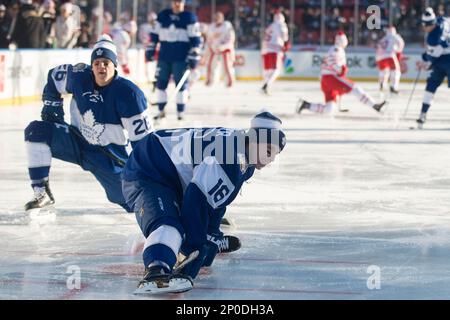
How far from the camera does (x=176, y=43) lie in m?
12.9

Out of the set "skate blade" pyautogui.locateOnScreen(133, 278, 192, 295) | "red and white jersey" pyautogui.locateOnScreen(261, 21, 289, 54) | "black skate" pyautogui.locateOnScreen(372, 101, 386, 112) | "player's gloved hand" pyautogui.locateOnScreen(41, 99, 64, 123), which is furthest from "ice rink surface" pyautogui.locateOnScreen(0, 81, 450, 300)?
"red and white jersey" pyautogui.locateOnScreen(261, 21, 289, 54)

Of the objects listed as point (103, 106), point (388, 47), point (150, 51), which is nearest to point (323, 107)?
point (150, 51)

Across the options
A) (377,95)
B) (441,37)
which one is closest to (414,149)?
(441,37)

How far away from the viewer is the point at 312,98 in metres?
18.3

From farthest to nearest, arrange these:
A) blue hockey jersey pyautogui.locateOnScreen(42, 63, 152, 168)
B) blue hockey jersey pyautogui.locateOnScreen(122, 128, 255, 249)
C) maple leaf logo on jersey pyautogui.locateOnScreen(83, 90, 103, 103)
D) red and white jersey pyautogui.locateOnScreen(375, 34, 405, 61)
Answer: red and white jersey pyautogui.locateOnScreen(375, 34, 405, 61) < maple leaf logo on jersey pyautogui.locateOnScreen(83, 90, 103, 103) < blue hockey jersey pyautogui.locateOnScreen(42, 63, 152, 168) < blue hockey jersey pyautogui.locateOnScreen(122, 128, 255, 249)

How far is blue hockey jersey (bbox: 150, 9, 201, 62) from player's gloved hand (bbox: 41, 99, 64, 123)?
20.7ft

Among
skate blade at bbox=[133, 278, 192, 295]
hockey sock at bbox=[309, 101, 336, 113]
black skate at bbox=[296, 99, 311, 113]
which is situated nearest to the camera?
skate blade at bbox=[133, 278, 192, 295]

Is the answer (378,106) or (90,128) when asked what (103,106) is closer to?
(90,128)

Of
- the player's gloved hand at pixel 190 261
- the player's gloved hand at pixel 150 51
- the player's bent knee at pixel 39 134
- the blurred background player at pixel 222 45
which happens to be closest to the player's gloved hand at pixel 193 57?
the player's gloved hand at pixel 150 51

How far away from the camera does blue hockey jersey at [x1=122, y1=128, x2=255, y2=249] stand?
178 inches

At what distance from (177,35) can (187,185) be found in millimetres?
8265

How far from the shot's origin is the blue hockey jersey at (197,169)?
14.9ft

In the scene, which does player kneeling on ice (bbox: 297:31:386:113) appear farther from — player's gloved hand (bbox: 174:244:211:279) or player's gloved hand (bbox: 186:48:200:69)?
player's gloved hand (bbox: 174:244:211:279)

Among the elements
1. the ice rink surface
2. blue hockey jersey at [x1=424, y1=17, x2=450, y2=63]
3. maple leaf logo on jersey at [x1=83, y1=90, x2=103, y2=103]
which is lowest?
the ice rink surface
